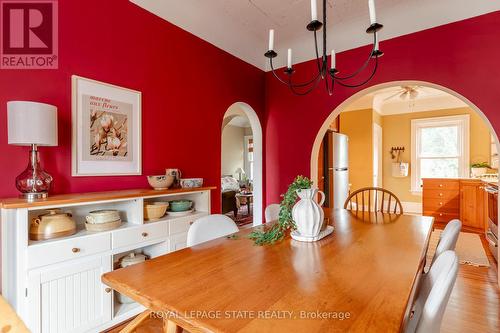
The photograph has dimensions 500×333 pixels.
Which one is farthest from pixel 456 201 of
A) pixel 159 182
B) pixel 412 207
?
pixel 159 182

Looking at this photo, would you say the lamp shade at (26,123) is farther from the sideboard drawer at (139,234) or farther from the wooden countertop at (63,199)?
the sideboard drawer at (139,234)

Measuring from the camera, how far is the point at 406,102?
5.85 m

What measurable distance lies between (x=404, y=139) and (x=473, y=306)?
470 cm

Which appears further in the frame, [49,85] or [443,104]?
[443,104]

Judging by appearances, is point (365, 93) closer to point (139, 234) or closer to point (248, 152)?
point (139, 234)

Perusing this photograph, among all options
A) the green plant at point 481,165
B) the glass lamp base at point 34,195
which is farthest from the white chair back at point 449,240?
the green plant at point 481,165

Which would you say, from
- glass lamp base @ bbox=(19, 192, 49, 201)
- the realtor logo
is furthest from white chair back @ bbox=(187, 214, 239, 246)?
the realtor logo

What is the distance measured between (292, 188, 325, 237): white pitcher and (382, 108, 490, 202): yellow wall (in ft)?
18.5

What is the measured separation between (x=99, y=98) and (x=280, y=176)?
8.12 feet

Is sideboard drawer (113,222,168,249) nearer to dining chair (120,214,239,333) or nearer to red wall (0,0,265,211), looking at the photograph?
red wall (0,0,265,211)

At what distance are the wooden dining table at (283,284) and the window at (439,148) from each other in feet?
17.1

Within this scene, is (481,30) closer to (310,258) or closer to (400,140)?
(310,258)

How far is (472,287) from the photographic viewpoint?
2.40 m

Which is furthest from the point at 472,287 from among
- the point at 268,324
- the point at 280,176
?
the point at 268,324
